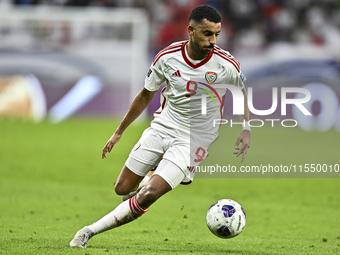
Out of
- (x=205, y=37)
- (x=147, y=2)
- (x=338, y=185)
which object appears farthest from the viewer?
(x=147, y=2)

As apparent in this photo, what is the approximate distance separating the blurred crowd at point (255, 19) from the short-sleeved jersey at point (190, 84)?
16477mm

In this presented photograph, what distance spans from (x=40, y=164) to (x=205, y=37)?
8154 mm

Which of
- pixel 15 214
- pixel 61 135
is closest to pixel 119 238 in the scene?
pixel 15 214

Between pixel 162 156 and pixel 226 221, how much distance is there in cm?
93

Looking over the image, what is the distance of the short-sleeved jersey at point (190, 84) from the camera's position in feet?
17.7

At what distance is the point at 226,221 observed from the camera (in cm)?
524

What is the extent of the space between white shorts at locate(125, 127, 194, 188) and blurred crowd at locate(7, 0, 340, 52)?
16.6 meters

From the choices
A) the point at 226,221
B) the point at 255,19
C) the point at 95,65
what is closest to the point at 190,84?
the point at 226,221

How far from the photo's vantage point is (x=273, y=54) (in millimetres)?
19531

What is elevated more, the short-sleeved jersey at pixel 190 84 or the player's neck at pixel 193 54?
the player's neck at pixel 193 54

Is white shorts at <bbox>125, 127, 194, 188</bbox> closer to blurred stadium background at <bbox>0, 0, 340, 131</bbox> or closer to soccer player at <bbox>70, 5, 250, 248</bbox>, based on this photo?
soccer player at <bbox>70, 5, 250, 248</bbox>

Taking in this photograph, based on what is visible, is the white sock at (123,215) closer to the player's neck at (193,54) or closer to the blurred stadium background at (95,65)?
the player's neck at (193,54)

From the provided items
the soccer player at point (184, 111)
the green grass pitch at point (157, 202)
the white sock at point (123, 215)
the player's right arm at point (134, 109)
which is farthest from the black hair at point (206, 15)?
the green grass pitch at point (157, 202)

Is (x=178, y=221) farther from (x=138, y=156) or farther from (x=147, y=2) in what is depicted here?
(x=147, y=2)
